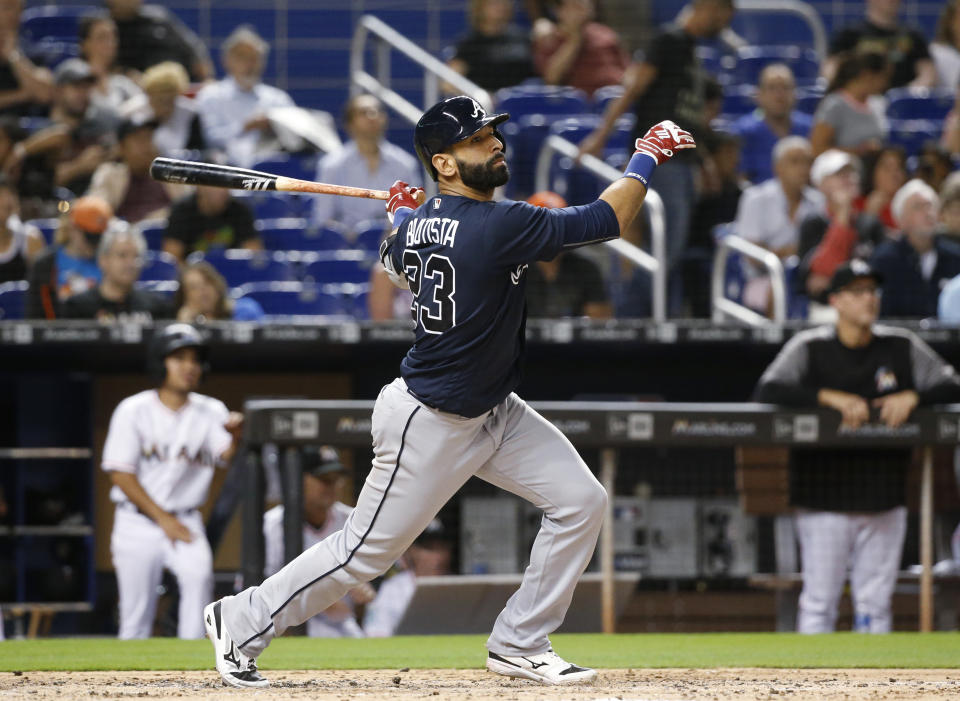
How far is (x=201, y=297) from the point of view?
7328 mm

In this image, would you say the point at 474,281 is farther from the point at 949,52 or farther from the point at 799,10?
the point at 799,10

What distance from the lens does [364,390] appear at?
26.7 ft

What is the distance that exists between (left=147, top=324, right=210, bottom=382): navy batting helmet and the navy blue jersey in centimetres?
263

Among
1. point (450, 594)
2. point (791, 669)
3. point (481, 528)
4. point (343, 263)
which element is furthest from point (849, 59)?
point (791, 669)

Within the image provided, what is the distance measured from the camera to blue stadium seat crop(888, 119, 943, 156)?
9945 millimetres

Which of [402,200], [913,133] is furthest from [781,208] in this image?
[402,200]

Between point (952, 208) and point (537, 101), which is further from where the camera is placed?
point (537, 101)

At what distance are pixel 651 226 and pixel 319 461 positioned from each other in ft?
8.23

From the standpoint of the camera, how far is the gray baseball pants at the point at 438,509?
3990 millimetres

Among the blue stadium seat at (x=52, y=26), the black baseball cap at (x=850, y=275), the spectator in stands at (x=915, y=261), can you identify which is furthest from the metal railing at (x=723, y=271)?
the blue stadium seat at (x=52, y=26)

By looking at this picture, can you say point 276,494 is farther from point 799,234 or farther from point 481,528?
point 799,234

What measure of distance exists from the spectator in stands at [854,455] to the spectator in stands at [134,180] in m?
4.12

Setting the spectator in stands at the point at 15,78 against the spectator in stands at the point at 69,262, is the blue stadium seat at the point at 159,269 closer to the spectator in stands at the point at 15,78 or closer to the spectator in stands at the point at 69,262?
the spectator in stands at the point at 69,262

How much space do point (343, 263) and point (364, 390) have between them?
29.2 inches
